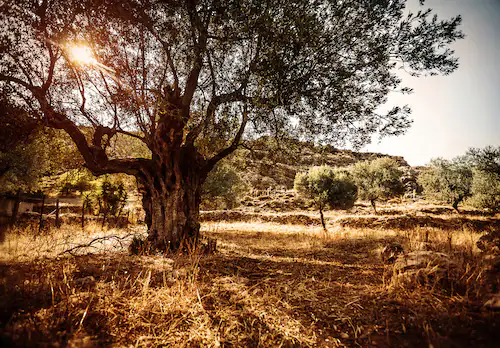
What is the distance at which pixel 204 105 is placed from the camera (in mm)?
8812

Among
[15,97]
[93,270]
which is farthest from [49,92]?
[93,270]

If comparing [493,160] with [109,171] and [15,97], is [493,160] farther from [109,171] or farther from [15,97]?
[15,97]

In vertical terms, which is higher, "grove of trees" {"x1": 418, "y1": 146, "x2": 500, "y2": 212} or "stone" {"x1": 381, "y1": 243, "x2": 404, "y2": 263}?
"grove of trees" {"x1": 418, "y1": 146, "x2": 500, "y2": 212}

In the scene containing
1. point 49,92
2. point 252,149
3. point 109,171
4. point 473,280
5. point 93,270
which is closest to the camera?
point 473,280

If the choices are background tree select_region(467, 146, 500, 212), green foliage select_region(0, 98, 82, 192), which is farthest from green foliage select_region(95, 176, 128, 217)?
background tree select_region(467, 146, 500, 212)

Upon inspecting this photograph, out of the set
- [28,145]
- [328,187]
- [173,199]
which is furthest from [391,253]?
[328,187]

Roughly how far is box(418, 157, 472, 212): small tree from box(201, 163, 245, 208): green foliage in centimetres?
3077

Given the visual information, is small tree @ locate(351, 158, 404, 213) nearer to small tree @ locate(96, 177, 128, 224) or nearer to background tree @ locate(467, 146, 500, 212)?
background tree @ locate(467, 146, 500, 212)

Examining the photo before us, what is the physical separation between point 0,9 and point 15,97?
9.27ft

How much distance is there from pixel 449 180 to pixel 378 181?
931 cm

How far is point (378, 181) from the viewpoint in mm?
38125

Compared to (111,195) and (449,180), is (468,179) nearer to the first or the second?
(449,180)

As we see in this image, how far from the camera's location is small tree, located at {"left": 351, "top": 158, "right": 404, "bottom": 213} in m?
37.9

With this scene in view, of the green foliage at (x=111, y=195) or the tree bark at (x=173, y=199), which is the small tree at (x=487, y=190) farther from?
the green foliage at (x=111, y=195)
